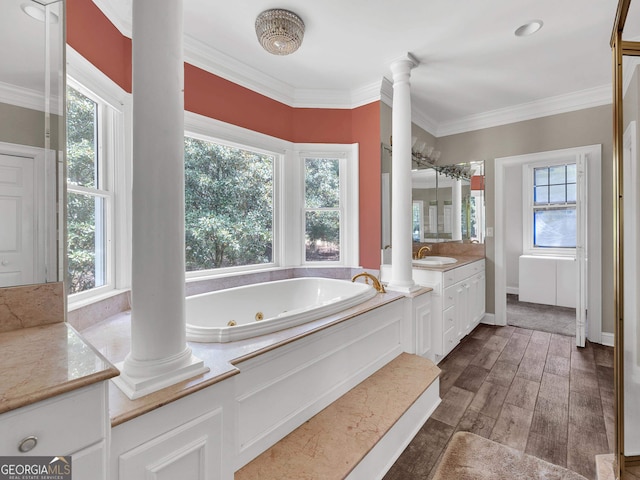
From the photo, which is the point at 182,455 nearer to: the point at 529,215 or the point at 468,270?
the point at 468,270

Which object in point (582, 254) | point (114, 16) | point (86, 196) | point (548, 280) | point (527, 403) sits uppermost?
point (114, 16)

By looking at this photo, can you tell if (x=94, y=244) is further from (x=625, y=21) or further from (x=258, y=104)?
(x=625, y=21)

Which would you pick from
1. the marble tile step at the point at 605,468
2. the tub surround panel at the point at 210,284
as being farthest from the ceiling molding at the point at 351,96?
the marble tile step at the point at 605,468

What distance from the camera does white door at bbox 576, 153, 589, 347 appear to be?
9.87 ft

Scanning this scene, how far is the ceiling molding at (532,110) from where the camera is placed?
3.09m

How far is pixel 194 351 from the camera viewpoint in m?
1.34

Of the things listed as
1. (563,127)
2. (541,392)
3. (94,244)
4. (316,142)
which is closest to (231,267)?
(94,244)

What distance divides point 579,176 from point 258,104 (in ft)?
10.9

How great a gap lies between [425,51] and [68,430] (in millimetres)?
3015

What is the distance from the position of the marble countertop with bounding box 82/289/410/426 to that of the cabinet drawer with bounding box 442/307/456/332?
1.01 metres

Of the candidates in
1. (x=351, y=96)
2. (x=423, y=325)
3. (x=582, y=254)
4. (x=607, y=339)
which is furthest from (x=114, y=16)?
(x=607, y=339)

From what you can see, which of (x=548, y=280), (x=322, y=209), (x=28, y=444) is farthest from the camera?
(x=548, y=280)

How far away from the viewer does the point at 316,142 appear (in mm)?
3145

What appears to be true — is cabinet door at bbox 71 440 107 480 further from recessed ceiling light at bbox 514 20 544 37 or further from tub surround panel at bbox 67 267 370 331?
recessed ceiling light at bbox 514 20 544 37
